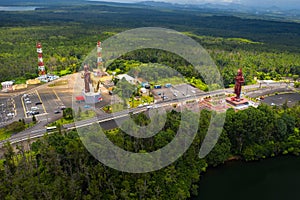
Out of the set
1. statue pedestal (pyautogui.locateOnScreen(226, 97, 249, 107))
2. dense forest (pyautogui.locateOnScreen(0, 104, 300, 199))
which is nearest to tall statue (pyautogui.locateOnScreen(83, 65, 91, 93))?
dense forest (pyautogui.locateOnScreen(0, 104, 300, 199))

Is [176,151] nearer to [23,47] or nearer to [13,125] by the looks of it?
[13,125]

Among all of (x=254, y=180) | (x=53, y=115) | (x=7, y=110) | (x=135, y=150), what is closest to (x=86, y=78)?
(x=53, y=115)

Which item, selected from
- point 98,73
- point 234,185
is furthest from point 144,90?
point 234,185

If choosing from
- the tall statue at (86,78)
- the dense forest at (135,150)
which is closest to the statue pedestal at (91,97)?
the tall statue at (86,78)

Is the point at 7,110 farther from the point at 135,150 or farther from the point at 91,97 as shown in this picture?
the point at 135,150

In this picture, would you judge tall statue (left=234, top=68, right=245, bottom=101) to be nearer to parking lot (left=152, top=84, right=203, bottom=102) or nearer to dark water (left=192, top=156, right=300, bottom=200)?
parking lot (left=152, top=84, right=203, bottom=102)
